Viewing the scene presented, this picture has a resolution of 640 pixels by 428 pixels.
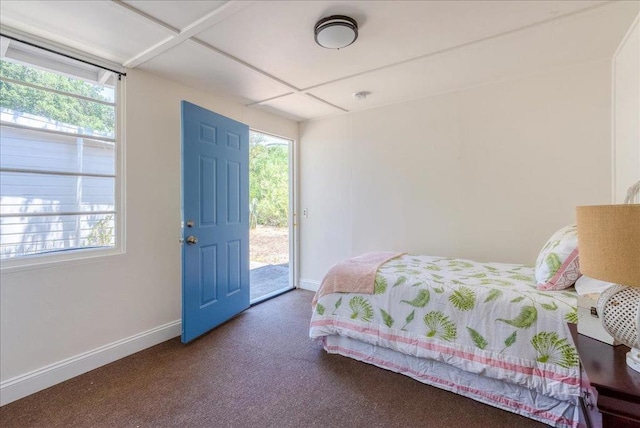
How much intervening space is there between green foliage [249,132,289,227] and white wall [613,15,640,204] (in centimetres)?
554

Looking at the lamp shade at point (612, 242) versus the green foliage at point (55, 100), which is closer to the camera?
→ the lamp shade at point (612, 242)

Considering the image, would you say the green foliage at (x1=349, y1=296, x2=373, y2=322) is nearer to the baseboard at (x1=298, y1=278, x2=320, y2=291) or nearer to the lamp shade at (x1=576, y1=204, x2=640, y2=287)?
the lamp shade at (x1=576, y1=204, x2=640, y2=287)

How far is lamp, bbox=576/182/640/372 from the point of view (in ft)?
2.72

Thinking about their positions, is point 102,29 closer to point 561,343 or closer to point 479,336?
point 479,336

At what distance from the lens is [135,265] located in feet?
8.25

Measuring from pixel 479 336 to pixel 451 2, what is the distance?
196 cm

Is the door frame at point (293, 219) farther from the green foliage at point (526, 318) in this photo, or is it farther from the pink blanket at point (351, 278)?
the green foliage at point (526, 318)

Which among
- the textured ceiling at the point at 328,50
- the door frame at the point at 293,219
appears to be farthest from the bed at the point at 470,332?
the door frame at the point at 293,219

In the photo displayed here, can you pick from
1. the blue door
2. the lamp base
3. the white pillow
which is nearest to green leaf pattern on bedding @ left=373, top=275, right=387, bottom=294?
the white pillow

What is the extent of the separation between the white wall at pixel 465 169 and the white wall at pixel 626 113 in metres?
0.13

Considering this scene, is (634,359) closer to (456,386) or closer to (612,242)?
(612,242)

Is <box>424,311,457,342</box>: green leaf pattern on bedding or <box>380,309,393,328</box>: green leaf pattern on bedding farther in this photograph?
<box>380,309,393,328</box>: green leaf pattern on bedding

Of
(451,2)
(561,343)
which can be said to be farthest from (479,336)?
(451,2)

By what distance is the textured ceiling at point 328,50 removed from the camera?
1708 mm
